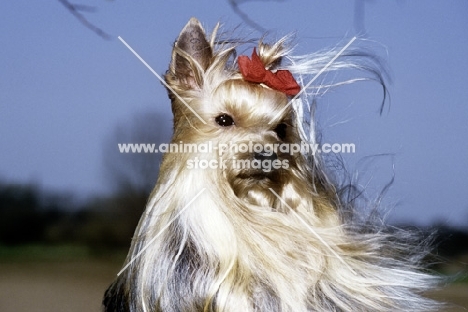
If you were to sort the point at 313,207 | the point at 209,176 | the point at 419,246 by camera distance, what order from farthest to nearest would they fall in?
the point at 419,246 < the point at 313,207 < the point at 209,176

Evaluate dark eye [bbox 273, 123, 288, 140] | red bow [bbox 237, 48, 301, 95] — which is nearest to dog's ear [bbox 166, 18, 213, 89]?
red bow [bbox 237, 48, 301, 95]

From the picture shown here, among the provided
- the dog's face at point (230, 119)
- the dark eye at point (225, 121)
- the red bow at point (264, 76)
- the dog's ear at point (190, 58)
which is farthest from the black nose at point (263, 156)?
the dog's ear at point (190, 58)

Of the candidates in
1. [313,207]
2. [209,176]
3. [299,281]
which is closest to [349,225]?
[313,207]

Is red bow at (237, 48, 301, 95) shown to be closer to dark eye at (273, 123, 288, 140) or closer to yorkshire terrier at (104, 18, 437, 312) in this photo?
yorkshire terrier at (104, 18, 437, 312)

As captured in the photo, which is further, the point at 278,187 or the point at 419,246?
the point at 419,246

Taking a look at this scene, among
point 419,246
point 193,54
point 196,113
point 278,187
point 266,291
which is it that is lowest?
point 266,291

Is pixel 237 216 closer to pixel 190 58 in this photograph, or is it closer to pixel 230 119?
pixel 230 119

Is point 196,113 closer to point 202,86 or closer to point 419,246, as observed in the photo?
point 202,86

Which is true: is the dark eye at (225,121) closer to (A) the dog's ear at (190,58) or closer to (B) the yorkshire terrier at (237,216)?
(B) the yorkshire terrier at (237,216)

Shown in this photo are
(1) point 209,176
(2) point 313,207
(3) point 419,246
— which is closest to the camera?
(1) point 209,176
